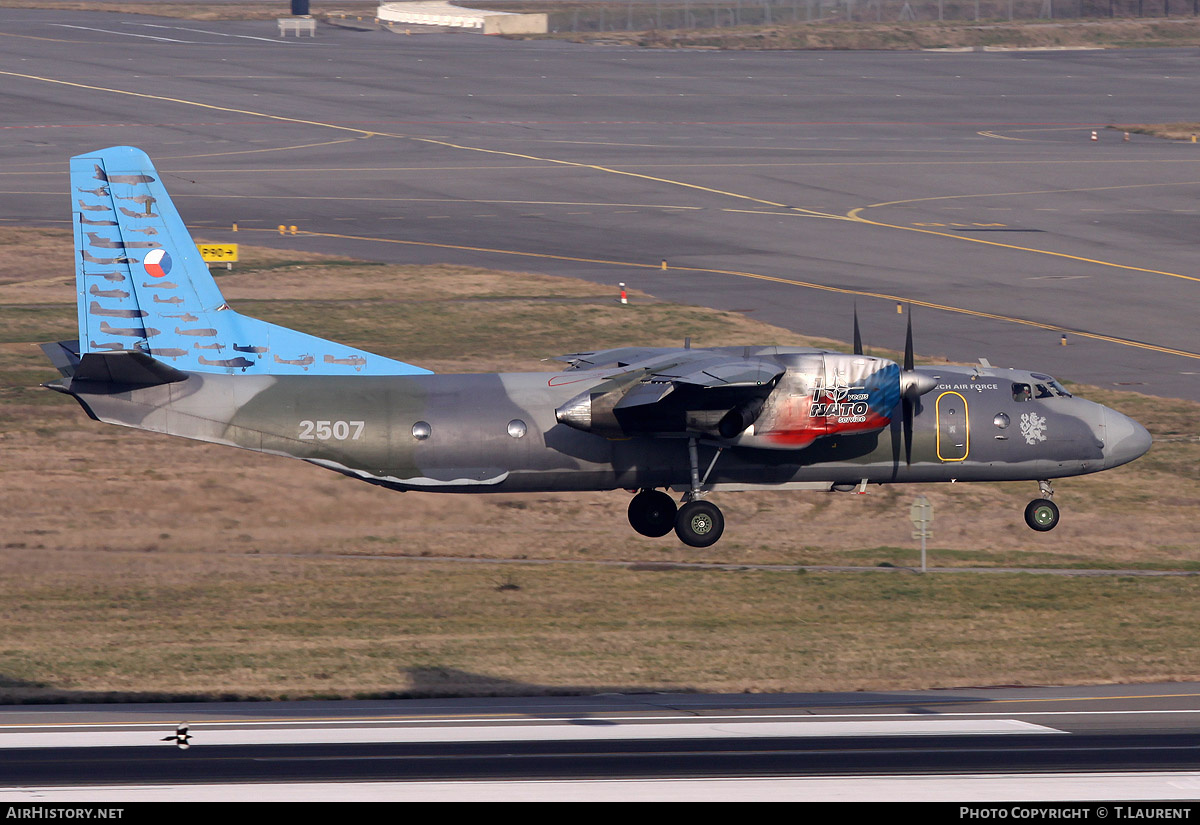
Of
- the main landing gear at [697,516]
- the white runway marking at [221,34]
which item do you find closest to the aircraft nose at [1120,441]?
the main landing gear at [697,516]

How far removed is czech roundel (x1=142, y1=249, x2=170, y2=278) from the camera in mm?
39469

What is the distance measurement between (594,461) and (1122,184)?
63.6 meters

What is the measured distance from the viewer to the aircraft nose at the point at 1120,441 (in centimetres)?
4003

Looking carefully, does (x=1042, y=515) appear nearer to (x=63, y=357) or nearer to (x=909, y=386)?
(x=909, y=386)

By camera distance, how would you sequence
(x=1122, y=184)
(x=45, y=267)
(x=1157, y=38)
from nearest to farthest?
(x=45, y=267) → (x=1122, y=184) → (x=1157, y=38)

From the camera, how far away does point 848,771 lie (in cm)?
2964

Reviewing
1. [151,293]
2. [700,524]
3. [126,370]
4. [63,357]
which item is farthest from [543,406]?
[63,357]

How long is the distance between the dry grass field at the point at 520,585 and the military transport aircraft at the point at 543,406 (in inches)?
210

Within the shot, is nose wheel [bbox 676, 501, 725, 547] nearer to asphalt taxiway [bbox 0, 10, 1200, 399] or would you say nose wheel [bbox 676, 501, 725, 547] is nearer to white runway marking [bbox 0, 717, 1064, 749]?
white runway marking [bbox 0, 717, 1064, 749]

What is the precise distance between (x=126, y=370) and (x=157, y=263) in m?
3.84

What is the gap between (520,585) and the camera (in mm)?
47531

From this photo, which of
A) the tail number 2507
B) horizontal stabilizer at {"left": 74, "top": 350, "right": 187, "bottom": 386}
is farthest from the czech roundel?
the tail number 2507

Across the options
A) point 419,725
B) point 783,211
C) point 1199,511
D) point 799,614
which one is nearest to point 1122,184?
point 783,211
